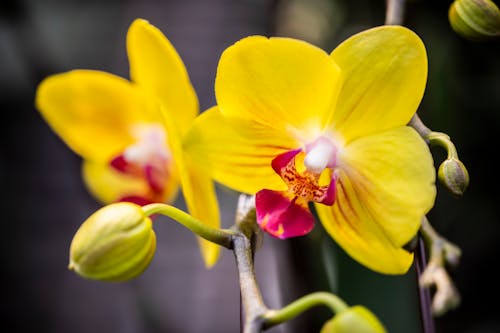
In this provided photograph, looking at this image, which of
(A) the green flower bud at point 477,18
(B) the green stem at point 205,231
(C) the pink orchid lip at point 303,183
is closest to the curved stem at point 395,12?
(A) the green flower bud at point 477,18

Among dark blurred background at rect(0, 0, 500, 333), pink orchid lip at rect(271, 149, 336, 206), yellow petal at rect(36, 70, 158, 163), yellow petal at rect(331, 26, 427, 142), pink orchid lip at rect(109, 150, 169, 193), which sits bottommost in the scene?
dark blurred background at rect(0, 0, 500, 333)

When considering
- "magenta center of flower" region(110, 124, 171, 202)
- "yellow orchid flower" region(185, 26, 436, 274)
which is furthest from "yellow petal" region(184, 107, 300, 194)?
"magenta center of flower" region(110, 124, 171, 202)

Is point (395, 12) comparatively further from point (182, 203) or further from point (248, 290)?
point (182, 203)

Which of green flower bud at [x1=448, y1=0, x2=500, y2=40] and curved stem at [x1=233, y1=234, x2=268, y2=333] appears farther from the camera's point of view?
green flower bud at [x1=448, y1=0, x2=500, y2=40]

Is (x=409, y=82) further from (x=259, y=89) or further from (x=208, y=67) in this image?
(x=208, y=67)

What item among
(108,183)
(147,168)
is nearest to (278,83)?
(147,168)

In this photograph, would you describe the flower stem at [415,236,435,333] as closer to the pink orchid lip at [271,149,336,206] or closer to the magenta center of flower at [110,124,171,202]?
the pink orchid lip at [271,149,336,206]

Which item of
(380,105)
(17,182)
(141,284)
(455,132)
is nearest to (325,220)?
(380,105)

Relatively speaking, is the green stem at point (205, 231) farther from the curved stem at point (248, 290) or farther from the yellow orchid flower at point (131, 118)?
the yellow orchid flower at point (131, 118)
